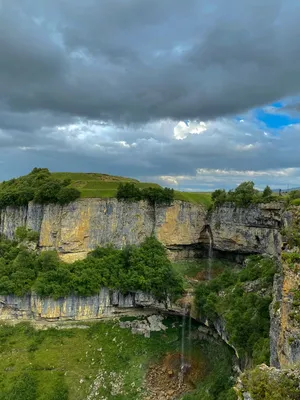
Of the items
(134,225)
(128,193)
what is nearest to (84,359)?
(134,225)

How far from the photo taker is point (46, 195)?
143 feet

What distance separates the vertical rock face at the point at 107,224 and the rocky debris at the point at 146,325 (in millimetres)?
10292

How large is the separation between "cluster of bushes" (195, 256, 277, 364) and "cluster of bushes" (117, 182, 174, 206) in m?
13.4

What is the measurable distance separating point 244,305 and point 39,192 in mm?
29228

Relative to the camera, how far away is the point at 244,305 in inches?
1018

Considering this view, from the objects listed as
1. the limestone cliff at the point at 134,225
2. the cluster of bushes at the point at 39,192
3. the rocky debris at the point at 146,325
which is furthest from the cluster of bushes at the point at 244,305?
the cluster of bushes at the point at 39,192

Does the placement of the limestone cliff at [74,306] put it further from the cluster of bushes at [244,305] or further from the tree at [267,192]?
the tree at [267,192]

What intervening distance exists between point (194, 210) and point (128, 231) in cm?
920

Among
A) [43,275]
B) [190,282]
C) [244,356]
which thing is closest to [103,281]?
[43,275]

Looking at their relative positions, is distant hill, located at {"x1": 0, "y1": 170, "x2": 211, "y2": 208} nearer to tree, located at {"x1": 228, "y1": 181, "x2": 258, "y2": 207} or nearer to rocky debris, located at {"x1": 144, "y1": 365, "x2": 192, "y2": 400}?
tree, located at {"x1": 228, "y1": 181, "x2": 258, "y2": 207}

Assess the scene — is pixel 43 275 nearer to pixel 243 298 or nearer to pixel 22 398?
pixel 22 398

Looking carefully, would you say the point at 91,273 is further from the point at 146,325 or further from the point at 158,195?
the point at 158,195

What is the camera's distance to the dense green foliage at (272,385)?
9242mm

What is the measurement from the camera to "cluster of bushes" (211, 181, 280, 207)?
40162 mm
